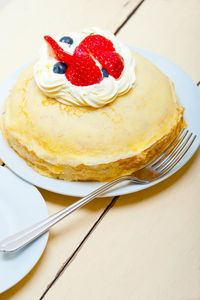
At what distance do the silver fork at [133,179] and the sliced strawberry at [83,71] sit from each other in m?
0.35

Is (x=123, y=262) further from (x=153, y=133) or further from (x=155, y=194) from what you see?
(x=153, y=133)

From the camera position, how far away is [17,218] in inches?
49.1

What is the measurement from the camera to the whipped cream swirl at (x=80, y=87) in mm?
1266

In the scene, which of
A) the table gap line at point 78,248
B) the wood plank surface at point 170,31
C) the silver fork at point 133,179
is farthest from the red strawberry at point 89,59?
the wood plank surface at point 170,31

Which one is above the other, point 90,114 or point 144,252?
point 90,114

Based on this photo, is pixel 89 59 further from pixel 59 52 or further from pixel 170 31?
pixel 170 31

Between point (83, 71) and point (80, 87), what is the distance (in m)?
0.05

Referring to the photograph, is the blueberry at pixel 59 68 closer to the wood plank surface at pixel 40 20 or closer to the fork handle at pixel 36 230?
the fork handle at pixel 36 230

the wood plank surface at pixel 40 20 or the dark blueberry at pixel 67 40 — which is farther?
the wood plank surface at pixel 40 20

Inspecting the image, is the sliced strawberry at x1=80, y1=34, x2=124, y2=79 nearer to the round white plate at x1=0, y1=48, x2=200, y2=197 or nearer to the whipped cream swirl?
the whipped cream swirl

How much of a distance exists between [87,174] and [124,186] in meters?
0.14

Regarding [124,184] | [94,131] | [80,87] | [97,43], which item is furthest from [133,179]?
[97,43]

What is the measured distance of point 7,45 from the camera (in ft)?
6.36

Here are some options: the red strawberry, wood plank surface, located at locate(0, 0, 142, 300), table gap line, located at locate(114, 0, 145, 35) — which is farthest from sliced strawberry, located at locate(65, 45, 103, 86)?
table gap line, located at locate(114, 0, 145, 35)
